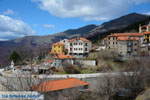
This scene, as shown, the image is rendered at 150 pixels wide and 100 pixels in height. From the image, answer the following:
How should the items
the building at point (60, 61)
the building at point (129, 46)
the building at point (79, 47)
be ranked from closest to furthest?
1. the building at point (60, 61)
2. the building at point (129, 46)
3. the building at point (79, 47)

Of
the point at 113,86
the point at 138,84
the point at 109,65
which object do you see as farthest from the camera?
the point at 109,65

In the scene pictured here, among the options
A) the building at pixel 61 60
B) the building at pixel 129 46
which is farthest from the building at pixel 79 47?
the building at pixel 129 46

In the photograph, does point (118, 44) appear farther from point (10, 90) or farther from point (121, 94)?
point (10, 90)

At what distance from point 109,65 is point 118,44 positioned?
10.5 m

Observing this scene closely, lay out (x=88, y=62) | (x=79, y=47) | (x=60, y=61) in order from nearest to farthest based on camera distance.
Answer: (x=88, y=62)
(x=60, y=61)
(x=79, y=47)

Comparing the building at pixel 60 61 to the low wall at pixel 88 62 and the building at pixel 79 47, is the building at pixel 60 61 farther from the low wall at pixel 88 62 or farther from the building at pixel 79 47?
the building at pixel 79 47

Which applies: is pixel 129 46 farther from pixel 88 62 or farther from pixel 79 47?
pixel 79 47

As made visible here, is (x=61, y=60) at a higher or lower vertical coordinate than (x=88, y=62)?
higher

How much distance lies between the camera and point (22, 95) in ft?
23.8

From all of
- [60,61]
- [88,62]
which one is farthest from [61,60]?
[88,62]

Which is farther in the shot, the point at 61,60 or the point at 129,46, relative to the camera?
the point at 129,46

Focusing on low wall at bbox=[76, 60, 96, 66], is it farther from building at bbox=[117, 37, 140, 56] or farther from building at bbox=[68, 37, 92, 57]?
building at bbox=[117, 37, 140, 56]

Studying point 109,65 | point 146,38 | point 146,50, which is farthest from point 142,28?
point 109,65

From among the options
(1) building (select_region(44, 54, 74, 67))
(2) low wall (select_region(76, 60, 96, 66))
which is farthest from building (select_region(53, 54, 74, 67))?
(2) low wall (select_region(76, 60, 96, 66))
